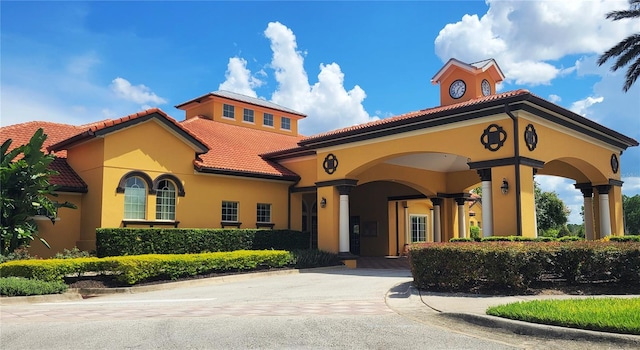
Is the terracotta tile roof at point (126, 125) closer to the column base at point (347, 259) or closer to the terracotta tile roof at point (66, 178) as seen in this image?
the terracotta tile roof at point (66, 178)

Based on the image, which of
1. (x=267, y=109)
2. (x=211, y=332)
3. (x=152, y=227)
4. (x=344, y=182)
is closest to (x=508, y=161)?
(x=344, y=182)

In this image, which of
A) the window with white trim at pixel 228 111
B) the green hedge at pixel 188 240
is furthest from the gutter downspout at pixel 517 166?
the window with white trim at pixel 228 111

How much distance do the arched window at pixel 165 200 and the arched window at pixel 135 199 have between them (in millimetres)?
581

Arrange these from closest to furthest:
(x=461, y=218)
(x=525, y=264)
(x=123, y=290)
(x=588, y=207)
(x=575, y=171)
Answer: (x=525, y=264) < (x=123, y=290) < (x=575, y=171) < (x=588, y=207) < (x=461, y=218)

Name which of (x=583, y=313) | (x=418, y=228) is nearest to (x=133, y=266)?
(x=583, y=313)

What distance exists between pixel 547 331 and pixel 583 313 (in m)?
0.80

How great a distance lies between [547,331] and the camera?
22.7ft

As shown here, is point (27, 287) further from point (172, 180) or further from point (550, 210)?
point (550, 210)

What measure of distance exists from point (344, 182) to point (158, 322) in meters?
12.4

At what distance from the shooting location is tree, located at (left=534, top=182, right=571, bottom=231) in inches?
1662

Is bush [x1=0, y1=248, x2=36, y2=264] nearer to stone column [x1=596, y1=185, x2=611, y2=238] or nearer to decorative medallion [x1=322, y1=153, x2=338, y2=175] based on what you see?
decorative medallion [x1=322, y1=153, x2=338, y2=175]

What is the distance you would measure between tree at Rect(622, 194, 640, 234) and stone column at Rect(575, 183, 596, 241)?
40984 millimetres

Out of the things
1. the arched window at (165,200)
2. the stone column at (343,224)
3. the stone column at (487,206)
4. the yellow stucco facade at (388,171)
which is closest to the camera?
the yellow stucco facade at (388,171)

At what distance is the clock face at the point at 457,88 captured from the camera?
2108cm
